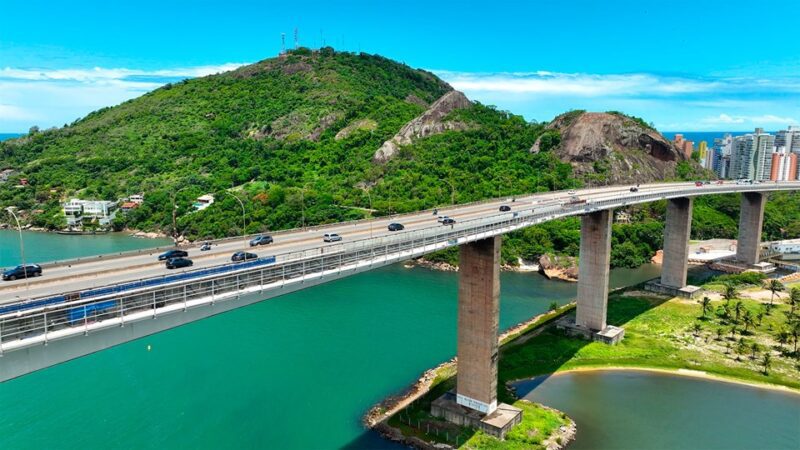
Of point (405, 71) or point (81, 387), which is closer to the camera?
point (81, 387)

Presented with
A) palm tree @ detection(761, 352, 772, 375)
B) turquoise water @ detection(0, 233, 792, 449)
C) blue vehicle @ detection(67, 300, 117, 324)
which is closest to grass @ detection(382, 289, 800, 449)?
palm tree @ detection(761, 352, 772, 375)

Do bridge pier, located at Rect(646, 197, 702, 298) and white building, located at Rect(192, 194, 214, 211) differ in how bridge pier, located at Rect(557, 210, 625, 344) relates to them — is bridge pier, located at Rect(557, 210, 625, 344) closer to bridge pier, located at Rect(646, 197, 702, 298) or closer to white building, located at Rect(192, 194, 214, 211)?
bridge pier, located at Rect(646, 197, 702, 298)

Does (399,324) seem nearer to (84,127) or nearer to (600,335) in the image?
(600,335)

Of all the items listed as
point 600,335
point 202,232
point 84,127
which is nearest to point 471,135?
point 202,232

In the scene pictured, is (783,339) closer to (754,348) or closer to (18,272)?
(754,348)

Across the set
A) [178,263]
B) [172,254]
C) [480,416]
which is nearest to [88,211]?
[172,254]
